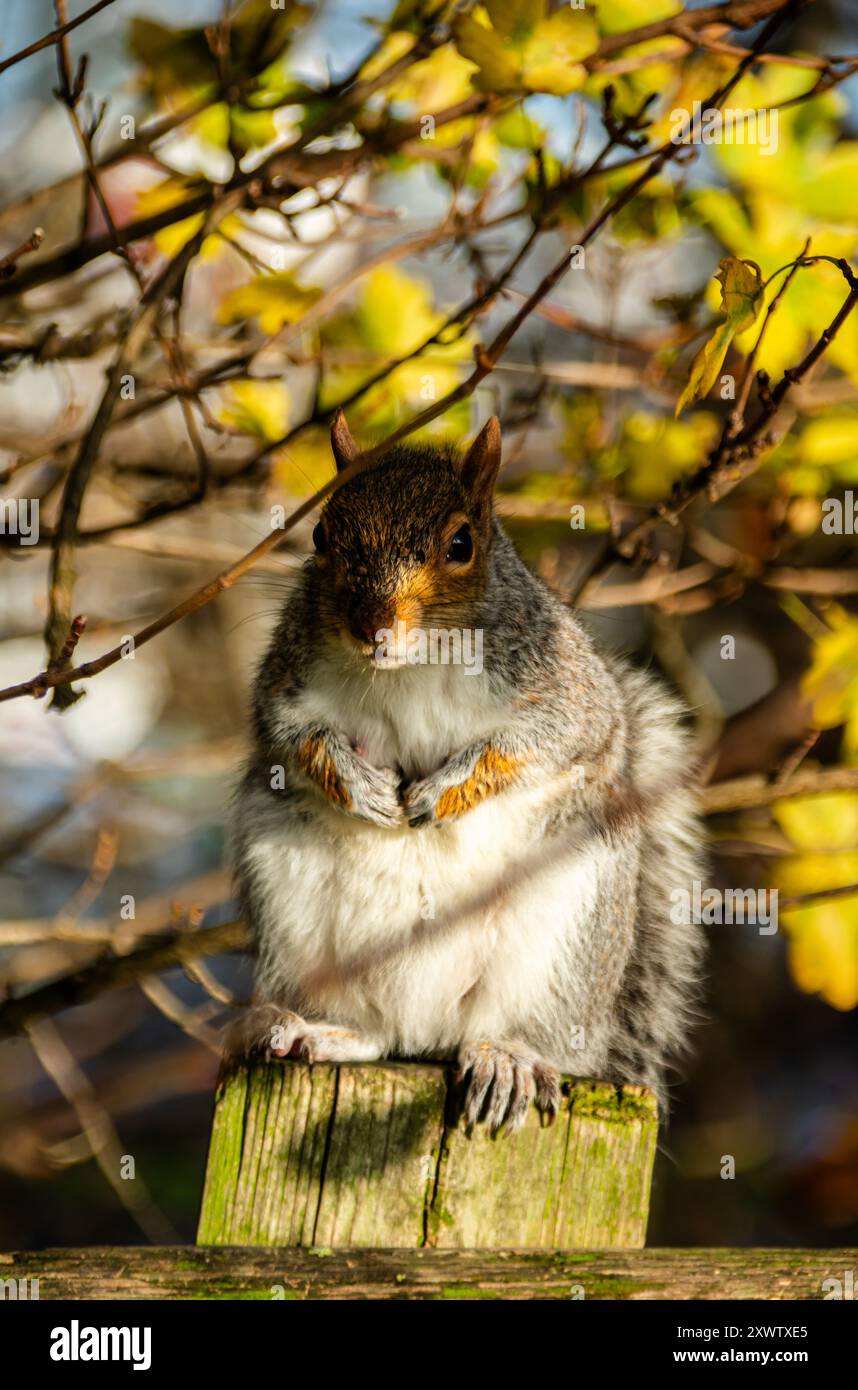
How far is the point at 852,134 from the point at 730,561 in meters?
2.07

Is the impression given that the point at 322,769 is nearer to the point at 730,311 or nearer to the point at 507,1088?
the point at 507,1088

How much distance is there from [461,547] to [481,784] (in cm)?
34

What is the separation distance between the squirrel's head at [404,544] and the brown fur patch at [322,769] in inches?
6.7

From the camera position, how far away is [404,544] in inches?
82.3

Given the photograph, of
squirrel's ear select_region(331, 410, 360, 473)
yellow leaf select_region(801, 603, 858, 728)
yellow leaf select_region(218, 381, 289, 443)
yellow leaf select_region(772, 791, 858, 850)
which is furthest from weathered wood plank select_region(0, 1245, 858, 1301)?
yellow leaf select_region(218, 381, 289, 443)

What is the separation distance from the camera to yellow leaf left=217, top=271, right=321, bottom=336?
7.64ft

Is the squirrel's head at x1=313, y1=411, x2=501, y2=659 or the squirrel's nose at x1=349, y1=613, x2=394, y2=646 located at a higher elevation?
the squirrel's head at x1=313, y1=411, x2=501, y2=659

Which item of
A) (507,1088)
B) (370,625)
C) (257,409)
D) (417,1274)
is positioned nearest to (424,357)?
(257,409)

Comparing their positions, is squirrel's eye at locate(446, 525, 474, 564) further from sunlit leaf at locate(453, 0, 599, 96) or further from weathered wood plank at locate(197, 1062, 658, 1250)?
weathered wood plank at locate(197, 1062, 658, 1250)

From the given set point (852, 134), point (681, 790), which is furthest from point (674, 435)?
point (852, 134)

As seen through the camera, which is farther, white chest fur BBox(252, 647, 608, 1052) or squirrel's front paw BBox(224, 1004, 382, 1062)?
white chest fur BBox(252, 647, 608, 1052)
